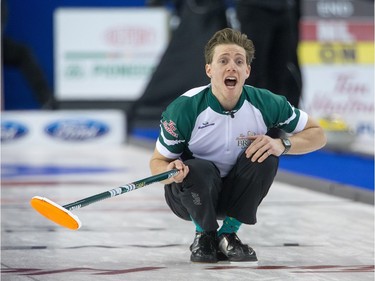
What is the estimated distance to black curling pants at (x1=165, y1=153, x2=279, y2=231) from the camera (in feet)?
15.6

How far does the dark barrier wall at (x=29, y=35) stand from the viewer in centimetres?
1371

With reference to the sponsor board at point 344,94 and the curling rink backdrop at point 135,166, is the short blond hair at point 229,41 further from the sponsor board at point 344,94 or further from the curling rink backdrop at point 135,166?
the sponsor board at point 344,94

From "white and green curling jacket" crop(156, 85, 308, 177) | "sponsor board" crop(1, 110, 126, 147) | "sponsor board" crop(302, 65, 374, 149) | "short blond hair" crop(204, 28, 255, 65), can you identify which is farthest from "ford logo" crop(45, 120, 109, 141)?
"short blond hair" crop(204, 28, 255, 65)

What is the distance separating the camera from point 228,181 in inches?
192

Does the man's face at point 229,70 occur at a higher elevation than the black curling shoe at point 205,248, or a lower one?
higher

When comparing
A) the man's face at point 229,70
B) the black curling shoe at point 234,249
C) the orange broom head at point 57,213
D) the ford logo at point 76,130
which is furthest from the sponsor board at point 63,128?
the orange broom head at point 57,213

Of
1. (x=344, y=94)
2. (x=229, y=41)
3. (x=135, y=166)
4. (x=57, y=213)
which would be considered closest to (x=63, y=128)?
(x=135, y=166)

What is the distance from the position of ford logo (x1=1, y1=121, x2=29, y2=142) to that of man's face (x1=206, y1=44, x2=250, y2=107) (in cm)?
666

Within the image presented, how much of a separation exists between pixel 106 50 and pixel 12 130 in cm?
192

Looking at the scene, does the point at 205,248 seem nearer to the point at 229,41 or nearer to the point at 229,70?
the point at 229,70

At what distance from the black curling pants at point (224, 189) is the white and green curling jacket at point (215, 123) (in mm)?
72

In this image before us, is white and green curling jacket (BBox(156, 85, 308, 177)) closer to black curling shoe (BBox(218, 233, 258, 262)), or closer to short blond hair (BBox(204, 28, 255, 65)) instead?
short blond hair (BBox(204, 28, 255, 65))

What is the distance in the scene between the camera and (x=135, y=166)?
935 cm

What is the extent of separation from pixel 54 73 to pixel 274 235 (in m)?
8.57
